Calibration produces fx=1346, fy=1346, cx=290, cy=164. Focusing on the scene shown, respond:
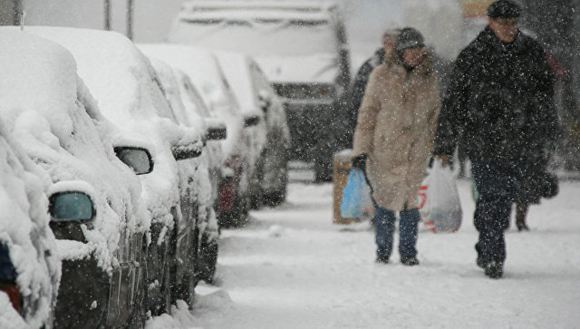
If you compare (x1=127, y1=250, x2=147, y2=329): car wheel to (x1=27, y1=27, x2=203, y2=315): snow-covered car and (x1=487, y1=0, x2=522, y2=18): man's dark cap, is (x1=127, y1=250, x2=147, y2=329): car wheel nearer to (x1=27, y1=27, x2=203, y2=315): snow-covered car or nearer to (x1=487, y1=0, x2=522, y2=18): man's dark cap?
(x1=27, y1=27, x2=203, y2=315): snow-covered car

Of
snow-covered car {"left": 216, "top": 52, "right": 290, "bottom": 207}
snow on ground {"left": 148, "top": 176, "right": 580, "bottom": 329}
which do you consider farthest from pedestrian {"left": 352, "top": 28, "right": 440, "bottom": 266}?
snow-covered car {"left": 216, "top": 52, "right": 290, "bottom": 207}

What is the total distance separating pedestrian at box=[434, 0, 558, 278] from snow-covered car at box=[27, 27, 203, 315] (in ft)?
8.44

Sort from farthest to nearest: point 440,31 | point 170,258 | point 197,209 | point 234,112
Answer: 1. point 440,31
2. point 234,112
3. point 197,209
4. point 170,258

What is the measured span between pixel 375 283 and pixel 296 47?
1170cm

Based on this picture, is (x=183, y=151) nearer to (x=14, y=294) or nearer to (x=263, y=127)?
(x=14, y=294)

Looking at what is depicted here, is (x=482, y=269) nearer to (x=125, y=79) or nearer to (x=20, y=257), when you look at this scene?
(x=125, y=79)

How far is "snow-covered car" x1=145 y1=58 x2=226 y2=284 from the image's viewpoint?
7500mm

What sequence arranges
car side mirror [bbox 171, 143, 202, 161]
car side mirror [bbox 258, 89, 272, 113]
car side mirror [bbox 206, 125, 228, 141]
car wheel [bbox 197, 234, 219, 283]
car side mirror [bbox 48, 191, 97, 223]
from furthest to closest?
car side mirror [bbox 258, 89, 272, 113] → car side mirror [bbox 206, 125, 228, 141] → car wheel [bbox 197, 234, 219, 283] → car side mirror [bbox 171, 143, 202, 161] → car side mirror [bbox 48, 191, 97, 223]

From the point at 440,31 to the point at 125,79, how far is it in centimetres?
3769

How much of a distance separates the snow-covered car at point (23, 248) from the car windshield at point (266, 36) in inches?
665

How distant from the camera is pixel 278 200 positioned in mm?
16547

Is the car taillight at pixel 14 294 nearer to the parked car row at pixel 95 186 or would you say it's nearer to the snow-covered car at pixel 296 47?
the parked car row at pixel 95 186

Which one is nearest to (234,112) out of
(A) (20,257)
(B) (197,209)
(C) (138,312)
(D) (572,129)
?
(B) (197,209)

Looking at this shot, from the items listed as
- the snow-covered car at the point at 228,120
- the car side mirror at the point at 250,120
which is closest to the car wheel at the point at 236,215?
the snow-covered car at the point at 228,120
